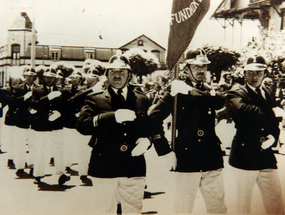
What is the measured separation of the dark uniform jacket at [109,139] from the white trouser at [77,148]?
37.4 inches

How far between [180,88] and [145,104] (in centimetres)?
51

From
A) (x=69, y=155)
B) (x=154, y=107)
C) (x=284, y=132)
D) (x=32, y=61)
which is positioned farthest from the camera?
(x=69, y=155)

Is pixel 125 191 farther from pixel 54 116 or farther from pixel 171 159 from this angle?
pixel 54 116

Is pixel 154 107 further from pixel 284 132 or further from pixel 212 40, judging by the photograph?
pixel 284 132

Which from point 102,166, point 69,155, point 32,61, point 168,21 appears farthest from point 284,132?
point 32,61

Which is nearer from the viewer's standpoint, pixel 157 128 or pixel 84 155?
pixel 157 128

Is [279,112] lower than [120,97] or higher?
lower

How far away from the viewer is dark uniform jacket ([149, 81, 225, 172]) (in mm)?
4254

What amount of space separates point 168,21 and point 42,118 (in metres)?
2.36

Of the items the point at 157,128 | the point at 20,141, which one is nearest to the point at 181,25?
the point at 157,128

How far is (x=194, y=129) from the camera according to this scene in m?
4.27

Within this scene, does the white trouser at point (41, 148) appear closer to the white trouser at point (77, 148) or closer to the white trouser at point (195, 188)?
the white trouser at point (77, 148)

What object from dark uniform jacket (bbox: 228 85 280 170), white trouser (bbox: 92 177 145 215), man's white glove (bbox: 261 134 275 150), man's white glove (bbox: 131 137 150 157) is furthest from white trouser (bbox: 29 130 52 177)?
man's white glove (bbox: 261 134 275 150)

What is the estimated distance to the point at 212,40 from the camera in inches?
204
